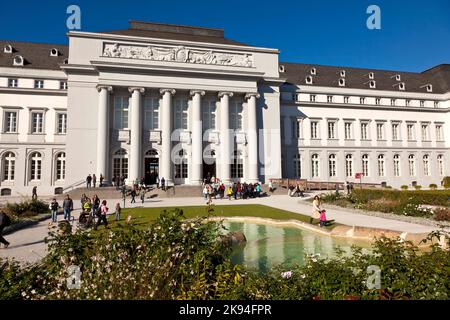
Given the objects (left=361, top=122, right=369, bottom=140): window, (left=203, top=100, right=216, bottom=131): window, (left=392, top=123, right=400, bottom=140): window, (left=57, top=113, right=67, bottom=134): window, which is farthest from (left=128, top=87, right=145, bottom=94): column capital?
(left=392, top=123, right=400, bottom=140): window

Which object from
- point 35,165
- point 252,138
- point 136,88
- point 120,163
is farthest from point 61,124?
point 252,138

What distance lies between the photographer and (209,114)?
113 ft

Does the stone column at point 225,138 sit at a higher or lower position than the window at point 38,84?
lower

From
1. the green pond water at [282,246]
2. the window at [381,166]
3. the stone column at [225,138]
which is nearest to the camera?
the green pond water at [282,246]

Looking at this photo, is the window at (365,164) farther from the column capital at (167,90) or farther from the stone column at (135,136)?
the stone column at (135,136)

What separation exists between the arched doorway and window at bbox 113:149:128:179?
2.41 meters

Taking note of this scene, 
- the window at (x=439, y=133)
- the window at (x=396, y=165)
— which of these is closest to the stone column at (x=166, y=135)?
the window at (x=396, y=165)

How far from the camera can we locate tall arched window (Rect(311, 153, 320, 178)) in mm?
41197

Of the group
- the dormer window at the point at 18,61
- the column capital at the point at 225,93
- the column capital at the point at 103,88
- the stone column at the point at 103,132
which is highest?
the dormer window at the point at 18,61

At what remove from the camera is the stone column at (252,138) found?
1306 inches

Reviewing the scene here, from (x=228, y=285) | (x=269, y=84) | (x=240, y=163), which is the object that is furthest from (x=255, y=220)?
(x=269, y=84)

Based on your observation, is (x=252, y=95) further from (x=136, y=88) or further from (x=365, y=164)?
(x=365, y=164)

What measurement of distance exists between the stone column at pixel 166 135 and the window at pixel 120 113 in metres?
4.52
